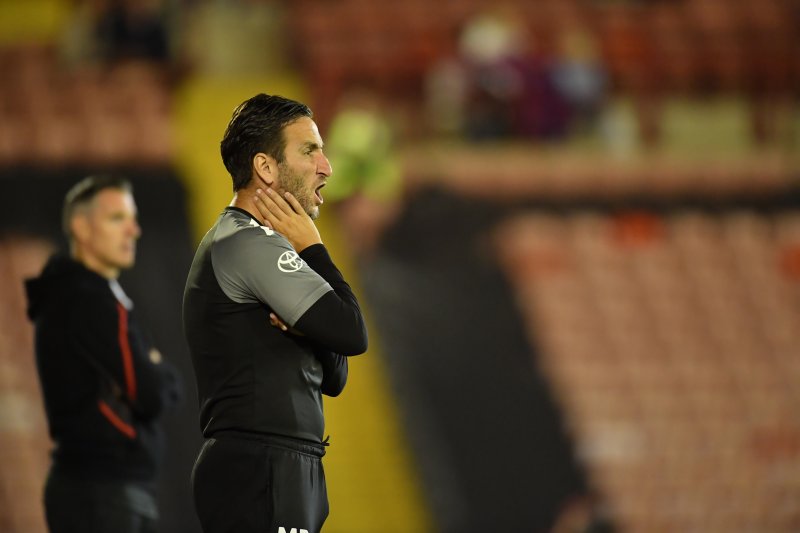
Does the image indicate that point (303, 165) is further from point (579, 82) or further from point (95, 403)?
point (579, 82)

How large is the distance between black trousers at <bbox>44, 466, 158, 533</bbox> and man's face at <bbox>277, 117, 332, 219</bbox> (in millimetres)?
1143

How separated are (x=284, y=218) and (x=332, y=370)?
34 cm

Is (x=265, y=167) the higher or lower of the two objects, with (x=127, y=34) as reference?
lower

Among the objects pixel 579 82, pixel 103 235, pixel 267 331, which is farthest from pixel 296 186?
pixel 579 82

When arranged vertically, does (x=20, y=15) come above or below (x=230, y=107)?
above

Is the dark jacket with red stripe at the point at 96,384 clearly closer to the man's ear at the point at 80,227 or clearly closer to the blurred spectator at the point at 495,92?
the man's ear at the point at 80,227

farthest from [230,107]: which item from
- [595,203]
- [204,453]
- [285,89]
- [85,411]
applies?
[204,453]

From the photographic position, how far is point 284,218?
257cm

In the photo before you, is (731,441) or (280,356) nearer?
(280,356)

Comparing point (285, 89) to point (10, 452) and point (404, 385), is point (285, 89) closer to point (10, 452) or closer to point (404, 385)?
point (404, 385)

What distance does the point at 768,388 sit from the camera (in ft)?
25.7

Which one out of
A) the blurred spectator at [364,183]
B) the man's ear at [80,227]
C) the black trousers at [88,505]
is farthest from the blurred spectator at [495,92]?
the black trousers at [88,505]

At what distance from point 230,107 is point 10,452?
159 inches

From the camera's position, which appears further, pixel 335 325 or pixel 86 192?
pixel 86 192
